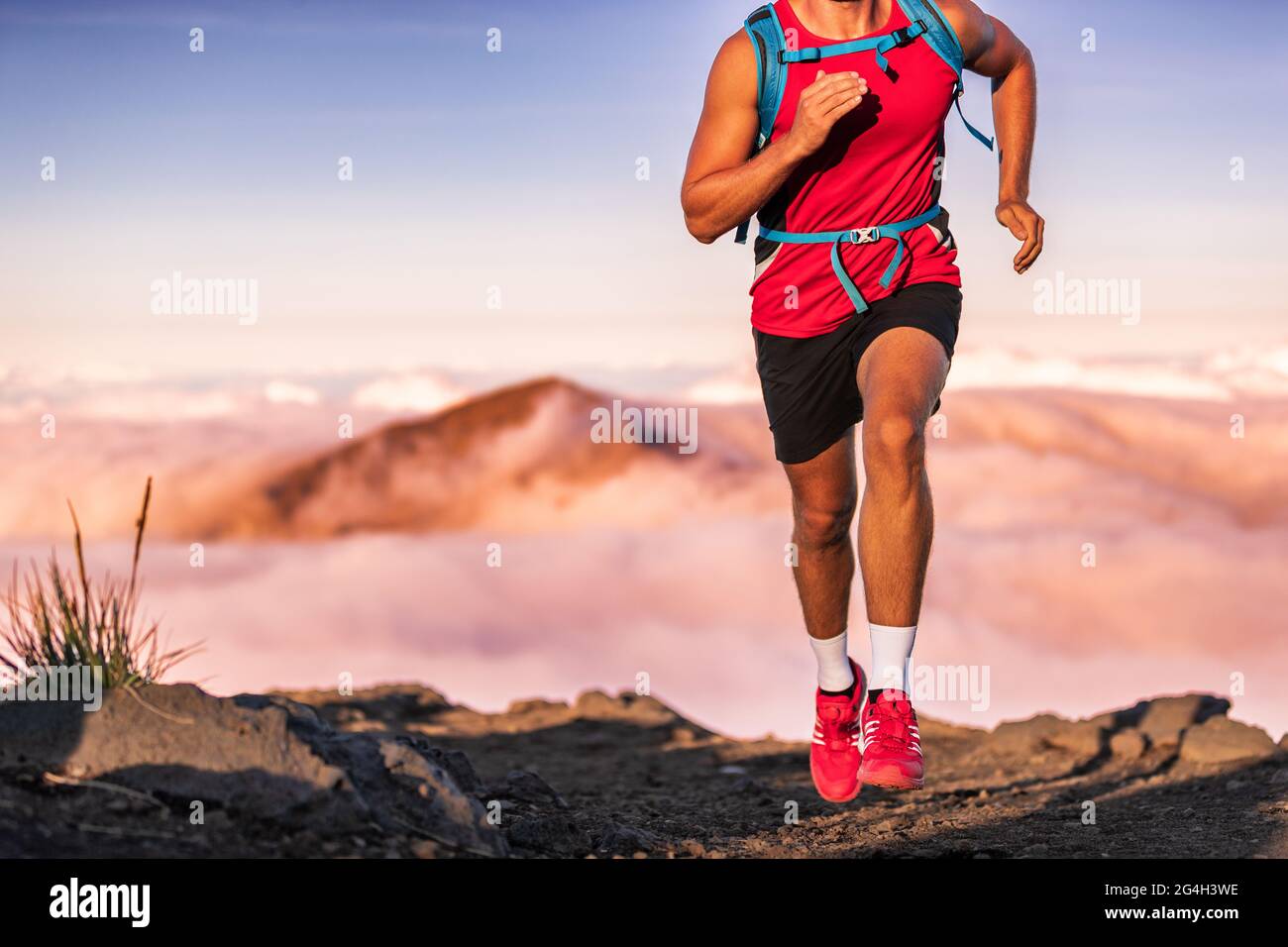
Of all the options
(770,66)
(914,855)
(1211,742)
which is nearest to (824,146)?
(770,66)

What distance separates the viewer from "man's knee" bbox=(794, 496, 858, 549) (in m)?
6.23

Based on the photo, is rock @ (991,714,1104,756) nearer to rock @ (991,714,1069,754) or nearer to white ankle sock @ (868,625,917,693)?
rock @ (991,714,1069,754)

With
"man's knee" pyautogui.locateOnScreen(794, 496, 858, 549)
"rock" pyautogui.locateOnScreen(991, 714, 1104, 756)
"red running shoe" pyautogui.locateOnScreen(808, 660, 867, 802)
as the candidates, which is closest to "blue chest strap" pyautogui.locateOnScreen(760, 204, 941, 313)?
"man's knee" pyautogui.locateOnScreen(794, 496, 858, 549)

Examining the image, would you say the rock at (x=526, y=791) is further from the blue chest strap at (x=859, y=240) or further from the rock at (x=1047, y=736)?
the rock at (x=1047, y=736)

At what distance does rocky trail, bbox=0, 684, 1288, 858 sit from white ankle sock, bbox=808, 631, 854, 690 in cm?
62

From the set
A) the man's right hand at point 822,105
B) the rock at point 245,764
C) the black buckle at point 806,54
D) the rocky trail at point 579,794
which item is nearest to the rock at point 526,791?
the rocky trail at point 579,794

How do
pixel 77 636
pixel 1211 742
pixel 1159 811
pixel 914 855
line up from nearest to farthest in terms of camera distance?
pixel 77 636 < pixel 914 855 < pixel 1159 811 < pixel 1211 742

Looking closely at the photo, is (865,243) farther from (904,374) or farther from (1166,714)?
(1166,714)

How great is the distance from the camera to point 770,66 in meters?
5.49

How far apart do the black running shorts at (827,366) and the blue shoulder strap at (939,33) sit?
2.64 feet

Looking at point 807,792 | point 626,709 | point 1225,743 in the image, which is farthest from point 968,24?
point 626,709

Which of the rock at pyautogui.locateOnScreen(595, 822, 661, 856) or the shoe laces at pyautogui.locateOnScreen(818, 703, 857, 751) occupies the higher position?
the shoe laces at pyautogui.locateOnScreen(818, 703, 857, 751)
